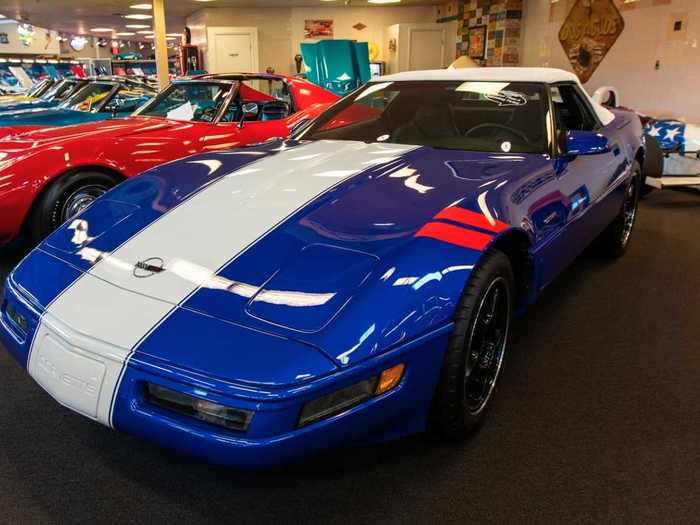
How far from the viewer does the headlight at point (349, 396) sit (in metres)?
1.19

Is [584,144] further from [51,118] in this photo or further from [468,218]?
[51,118]

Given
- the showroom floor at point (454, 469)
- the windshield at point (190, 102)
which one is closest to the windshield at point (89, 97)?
the windshield at point (190, 102)

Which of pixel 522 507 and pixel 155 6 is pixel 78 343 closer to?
pixel 522 507

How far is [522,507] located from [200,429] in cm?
83

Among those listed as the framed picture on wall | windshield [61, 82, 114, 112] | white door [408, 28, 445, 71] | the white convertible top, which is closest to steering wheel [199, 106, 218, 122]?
the white convertible top

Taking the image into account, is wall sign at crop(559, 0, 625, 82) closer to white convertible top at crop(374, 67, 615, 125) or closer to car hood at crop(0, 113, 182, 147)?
white convertible top at crop(374, 67, 615, 125)

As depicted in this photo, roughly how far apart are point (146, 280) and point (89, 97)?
17.5ft

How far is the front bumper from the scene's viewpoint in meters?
1.16

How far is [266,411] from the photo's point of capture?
1.15 meters

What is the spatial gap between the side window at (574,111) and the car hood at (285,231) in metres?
0.92

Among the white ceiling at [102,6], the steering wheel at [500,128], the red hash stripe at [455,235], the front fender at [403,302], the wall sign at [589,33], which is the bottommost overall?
the front fender at [403,302]

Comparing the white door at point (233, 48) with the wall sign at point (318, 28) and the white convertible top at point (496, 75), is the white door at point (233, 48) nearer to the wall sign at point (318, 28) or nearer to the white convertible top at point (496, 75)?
the wall sign at point (318, 28)

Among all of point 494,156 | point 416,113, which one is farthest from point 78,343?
point 416,113

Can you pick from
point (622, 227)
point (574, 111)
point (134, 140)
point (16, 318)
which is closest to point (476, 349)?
point (16, 318)
